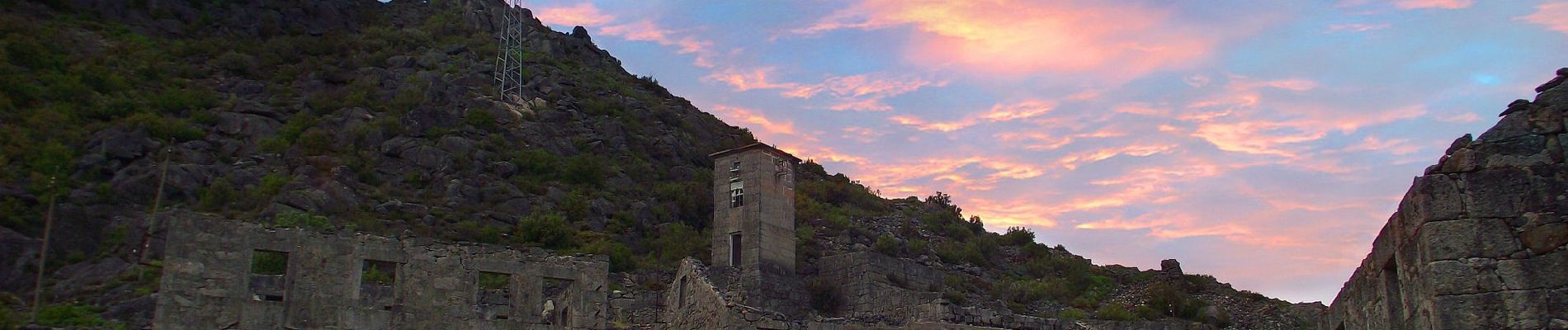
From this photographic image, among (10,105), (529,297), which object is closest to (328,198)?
(10,105)

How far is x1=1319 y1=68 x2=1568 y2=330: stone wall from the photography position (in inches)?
305

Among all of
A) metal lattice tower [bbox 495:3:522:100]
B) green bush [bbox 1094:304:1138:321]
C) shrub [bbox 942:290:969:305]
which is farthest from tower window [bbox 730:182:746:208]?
metal lattice tower [bbox 495:3:522:100]

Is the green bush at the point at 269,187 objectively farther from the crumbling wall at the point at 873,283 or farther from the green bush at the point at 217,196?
the crumbling wall at the point at 873,283

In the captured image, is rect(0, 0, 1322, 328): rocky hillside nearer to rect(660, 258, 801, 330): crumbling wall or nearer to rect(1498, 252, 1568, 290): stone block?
rect(660, 258, 801, 330): crumbling wall

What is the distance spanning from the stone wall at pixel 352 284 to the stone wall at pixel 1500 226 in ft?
51.3

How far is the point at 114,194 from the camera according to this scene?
39.0 meters

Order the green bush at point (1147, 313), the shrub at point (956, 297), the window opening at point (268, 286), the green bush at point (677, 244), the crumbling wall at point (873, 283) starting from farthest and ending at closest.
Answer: the green bush at point (677, 244)
the green bush at point (1147, 313)
the shrub at point (956, 297)
the crumbling wall at point (873, 283)
the window opening at point (268, 286)

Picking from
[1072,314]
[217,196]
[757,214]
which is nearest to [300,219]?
[217,196]

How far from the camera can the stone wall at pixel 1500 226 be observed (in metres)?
7.75

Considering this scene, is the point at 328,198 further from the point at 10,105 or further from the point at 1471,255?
the point at 1471,255

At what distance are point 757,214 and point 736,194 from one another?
1.17 metres

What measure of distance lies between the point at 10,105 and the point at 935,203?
119 feet

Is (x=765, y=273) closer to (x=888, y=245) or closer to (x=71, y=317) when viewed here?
(x=888, y=245)

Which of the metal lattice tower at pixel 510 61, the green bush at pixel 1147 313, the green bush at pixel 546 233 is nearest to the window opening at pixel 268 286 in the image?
the green bush at pixel 546 233
